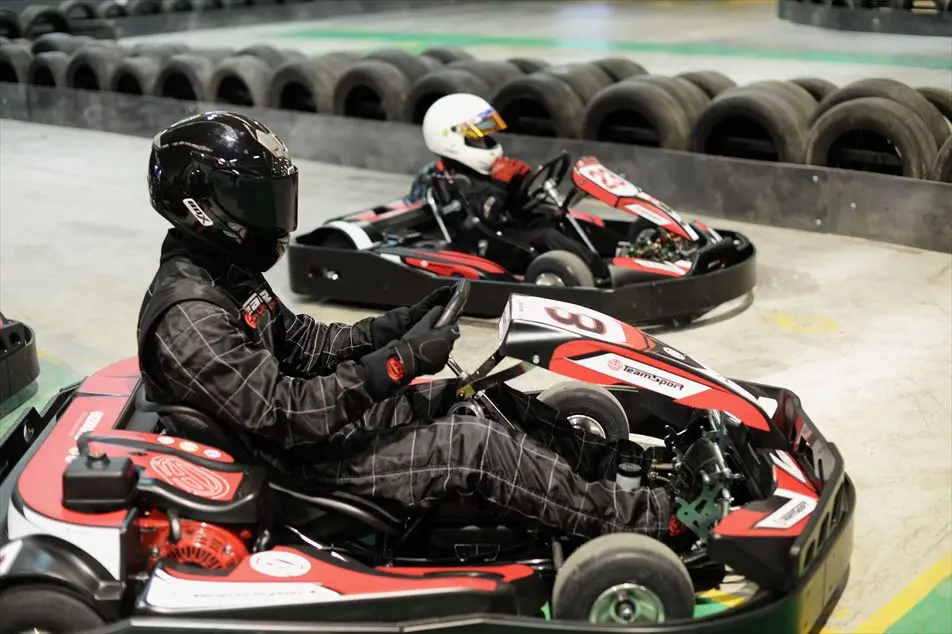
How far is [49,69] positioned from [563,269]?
699 cm

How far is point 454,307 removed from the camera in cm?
251

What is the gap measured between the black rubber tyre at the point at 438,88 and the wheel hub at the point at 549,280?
2643 mm

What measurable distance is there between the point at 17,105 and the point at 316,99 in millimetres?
3415

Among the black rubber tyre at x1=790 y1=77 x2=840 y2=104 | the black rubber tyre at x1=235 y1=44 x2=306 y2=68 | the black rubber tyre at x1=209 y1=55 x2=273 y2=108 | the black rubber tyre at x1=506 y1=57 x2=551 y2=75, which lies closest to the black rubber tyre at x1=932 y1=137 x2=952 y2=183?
the black rubber tyre at x1=790 y1=77 x2=840 y2=104

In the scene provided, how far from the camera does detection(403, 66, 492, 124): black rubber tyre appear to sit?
6.95m

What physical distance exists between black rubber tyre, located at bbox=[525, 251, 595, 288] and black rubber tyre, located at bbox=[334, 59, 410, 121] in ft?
10.6

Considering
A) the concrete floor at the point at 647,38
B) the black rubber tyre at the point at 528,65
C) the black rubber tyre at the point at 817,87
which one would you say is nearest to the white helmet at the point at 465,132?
the black rubber tyre at the point at 817,87

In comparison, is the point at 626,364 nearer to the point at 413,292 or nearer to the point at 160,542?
the point at 160,542

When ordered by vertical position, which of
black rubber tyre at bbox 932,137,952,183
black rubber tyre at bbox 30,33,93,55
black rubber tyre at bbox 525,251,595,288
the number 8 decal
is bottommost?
black rubber tyre at bbox 525,251,595,288

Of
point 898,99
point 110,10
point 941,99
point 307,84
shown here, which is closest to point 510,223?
point 898,99

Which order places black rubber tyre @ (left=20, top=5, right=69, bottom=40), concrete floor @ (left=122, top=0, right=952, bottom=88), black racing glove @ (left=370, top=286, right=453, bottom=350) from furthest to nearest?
1. black rubber tyre @ (left=20, top=5, right=69, bottom=40)
2. concrete floor @ (left=122, top=0, right=952, bottom=88)
3. black racing glove @ (left=370, top=286, right=453, bottom=350)

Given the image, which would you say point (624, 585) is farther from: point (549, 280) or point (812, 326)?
point (812, 326)

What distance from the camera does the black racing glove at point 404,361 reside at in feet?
7.52

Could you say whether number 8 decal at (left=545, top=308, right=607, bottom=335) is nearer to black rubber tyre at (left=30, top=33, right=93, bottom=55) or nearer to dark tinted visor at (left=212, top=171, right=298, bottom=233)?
dark tinted visor at (left=212, top=171, right=298, bottom=233)
